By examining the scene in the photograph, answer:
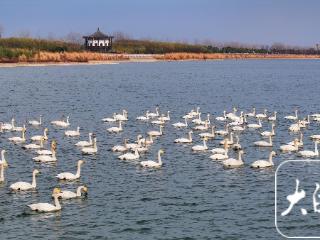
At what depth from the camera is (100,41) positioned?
196 meters

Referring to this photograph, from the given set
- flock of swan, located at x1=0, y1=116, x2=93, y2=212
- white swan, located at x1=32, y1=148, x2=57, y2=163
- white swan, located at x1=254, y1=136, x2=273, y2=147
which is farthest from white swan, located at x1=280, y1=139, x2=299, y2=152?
white swan, located at x1=32, y1=148, x2=57, y2=163

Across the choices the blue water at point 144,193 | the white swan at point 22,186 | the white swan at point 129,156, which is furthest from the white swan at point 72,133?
the white swan at point 22,186

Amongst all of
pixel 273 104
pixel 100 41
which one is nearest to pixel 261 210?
pixel 273 104

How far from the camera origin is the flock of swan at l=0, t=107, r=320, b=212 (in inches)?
1289

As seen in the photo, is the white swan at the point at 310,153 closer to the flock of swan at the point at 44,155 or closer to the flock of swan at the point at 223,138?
the flock of swan at the point at 223,138

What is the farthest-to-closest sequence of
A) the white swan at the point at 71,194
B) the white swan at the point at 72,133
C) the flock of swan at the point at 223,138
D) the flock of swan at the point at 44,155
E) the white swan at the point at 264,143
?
1. the white swan at the point at 72,133
2. the white swan at the point at 264,143
3. the flock of swan at the point at 223,138
4. the white swan at the point at 71,194
5. the flock of swan at the point at 44,155

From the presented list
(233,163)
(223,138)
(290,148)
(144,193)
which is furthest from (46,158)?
(290,148)

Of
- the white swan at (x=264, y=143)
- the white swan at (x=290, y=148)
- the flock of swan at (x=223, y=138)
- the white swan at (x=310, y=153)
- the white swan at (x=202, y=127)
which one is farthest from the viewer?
the white swan at (x=202, y=127)

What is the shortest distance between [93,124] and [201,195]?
82.5 ft

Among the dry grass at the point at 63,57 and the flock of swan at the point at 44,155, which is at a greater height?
the dry grass at the point at 63,57

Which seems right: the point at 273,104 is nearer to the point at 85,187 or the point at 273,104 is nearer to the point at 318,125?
the point at 318,125

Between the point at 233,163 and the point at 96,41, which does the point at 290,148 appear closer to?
the point at 233,163

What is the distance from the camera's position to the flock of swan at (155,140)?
107ft

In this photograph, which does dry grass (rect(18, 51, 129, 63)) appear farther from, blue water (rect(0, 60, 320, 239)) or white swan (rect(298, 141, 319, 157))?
white swan (rect(298, 141, 319, 157))
